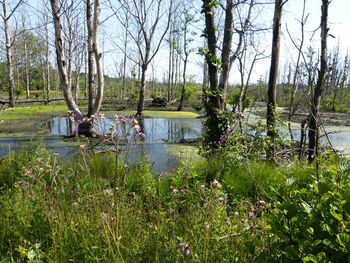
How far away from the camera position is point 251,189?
392 cm

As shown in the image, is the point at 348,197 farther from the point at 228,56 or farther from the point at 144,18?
the point at 144,18

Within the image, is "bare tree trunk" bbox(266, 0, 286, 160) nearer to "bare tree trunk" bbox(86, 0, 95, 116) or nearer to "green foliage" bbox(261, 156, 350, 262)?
"green foliage" bbox(261, 156, 350, 262)

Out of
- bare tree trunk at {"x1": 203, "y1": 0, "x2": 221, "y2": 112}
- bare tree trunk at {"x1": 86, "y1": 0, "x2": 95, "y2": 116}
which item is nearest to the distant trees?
bare tree trunk at {"x1": 86, "y1": 0, "x2": 95, "y2": 116}

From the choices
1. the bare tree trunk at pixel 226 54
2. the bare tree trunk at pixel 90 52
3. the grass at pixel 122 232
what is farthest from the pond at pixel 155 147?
the grass at pixel 122 232

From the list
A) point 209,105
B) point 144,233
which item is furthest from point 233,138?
point 144,233

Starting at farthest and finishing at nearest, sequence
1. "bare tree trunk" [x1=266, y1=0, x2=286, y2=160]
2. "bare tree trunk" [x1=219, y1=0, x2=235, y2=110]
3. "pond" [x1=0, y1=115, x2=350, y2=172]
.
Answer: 1. "bare tree trunk" [x1=219, y1=0, x2=235, y2=110]
2. "pond" [x1=0, y1=115, x2=350, y2=172]
3. "bare tree trunk" [x1=266, y1=0, x2=286, y2=160]

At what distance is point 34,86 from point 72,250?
4544 centimetres

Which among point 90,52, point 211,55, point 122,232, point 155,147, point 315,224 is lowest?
point 155,147

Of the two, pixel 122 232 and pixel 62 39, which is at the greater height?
pixel 62 39

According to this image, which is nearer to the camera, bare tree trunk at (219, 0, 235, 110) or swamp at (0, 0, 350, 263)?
swamp at (0, 0, 350, 263)

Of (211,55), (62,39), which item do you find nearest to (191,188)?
(211,55)

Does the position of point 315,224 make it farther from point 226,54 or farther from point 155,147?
point 155,147

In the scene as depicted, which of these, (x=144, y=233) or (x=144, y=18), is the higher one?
(x=144, y=18)

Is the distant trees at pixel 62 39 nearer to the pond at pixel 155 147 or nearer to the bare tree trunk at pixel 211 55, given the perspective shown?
the pond at pixel 155 147
